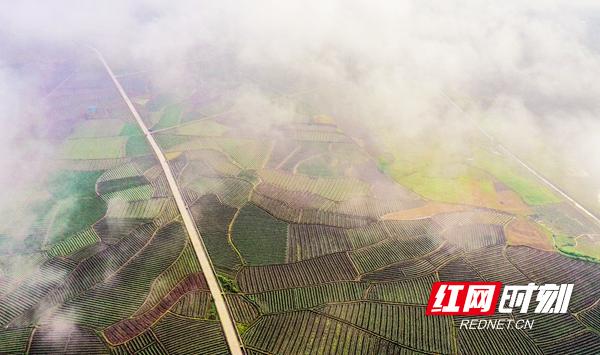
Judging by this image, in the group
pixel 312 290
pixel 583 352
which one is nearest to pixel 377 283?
pixel 312 290

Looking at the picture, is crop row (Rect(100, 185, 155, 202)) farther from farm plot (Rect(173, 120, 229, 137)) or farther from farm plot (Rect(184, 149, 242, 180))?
farm plot (Rect(173, 120, 229, 137))

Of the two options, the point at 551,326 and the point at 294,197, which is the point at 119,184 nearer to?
the point at 294,197

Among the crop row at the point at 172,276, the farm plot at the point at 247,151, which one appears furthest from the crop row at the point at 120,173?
the crop row at the point at 172,276

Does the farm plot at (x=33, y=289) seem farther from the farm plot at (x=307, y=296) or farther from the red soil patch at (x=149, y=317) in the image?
the farm plot at (x=307, y=296)

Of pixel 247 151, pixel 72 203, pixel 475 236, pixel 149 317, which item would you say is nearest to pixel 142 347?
pixel 149 317

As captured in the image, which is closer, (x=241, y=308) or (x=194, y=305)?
(x=241, y=308)

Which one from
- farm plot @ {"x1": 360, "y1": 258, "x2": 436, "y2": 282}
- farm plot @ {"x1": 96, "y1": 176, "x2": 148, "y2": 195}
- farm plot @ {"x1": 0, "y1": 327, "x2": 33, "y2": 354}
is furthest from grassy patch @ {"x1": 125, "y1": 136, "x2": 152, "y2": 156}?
farm plot @ {"x1": 360, "y1": 258, "x2": 436, "y2": 282}
